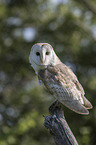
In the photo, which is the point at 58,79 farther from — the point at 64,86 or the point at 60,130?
the point at 60,130

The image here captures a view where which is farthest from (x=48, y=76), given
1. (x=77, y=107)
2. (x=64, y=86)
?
(x=77, y=107)

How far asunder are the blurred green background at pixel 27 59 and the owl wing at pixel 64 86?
390 cm

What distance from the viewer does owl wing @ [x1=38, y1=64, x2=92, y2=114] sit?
3.40 m

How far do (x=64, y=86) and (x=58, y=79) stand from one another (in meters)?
0.14

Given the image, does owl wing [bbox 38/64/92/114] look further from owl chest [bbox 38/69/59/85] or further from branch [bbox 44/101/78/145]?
branch [bbox 44/101/78/145]

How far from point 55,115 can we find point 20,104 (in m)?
6.44

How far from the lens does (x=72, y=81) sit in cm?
352

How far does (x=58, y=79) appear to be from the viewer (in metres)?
3.53

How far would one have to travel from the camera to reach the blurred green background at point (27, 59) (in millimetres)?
8094

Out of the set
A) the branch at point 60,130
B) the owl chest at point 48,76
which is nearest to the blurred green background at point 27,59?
the owl chest at point 48,76

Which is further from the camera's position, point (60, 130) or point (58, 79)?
point (58, 79)

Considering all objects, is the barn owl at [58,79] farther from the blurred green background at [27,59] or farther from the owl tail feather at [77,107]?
the blurred green background at [27,59]

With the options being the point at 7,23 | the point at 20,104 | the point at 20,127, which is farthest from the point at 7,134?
the point at 7,23

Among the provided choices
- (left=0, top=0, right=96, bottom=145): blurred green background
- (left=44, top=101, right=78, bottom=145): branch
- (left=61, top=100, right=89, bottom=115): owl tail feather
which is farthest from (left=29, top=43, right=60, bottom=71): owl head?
(left=0, top=0, right=96, bottom=145): blurred green background
